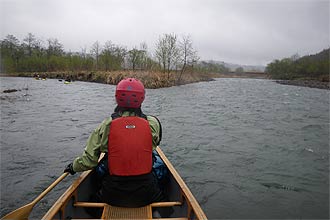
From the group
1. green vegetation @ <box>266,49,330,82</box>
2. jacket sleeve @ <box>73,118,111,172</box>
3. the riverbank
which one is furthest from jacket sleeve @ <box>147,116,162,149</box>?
green vegetation @ <box>266,49,330,82</box>

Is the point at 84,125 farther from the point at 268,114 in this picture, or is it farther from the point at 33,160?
the point at 268,114

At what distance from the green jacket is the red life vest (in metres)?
0.10

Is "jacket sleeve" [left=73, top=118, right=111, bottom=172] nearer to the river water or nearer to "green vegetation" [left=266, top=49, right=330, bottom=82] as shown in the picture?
the river water

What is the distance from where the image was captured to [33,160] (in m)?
5.95

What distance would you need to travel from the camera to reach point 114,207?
2.73 m

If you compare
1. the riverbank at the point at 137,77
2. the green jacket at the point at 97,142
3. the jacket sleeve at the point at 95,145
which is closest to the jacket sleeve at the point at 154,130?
the green jacket at the point at 97,142

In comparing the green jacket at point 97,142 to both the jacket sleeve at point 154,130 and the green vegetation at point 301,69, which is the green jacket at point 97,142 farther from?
the green vegetation at point 301,69

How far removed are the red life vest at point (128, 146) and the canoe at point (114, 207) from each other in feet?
1.57

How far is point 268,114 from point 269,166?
7.12 m

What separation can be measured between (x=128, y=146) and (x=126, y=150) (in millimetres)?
46

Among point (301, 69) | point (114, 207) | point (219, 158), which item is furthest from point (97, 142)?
point (301, 69)

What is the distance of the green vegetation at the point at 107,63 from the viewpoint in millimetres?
33497

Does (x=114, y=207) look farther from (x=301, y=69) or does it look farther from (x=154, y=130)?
(x=301, y=69)

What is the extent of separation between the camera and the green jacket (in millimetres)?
2588
